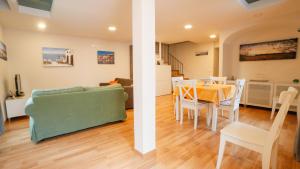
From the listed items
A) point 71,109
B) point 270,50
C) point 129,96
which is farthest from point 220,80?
point 71,109

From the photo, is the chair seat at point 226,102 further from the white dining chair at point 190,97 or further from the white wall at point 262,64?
the white wall at point 262,64

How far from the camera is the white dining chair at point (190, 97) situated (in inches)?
112

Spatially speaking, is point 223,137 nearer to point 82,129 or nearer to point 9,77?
point 82,129

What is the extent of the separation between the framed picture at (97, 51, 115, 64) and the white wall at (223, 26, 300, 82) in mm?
4097

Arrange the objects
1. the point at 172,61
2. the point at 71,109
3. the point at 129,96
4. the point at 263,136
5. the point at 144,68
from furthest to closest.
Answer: the point at 172,61
the point at 129,96
the point at 71,109
the point at 144,68
the point at 263,136

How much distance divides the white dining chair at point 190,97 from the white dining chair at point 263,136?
41.3 inches

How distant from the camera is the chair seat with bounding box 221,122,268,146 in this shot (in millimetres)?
1482

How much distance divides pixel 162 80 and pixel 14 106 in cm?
480

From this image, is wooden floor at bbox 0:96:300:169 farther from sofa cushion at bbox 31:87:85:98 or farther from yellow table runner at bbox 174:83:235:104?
sofa cushion at bbox 31:87:85:98

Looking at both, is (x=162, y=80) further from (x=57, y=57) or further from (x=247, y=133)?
(x=247, y=133)

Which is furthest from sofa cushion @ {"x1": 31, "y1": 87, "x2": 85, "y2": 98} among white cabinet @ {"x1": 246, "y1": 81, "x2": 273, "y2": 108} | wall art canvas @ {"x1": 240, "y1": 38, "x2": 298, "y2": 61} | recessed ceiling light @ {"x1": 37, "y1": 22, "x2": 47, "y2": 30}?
wall art canvas @ {"x1": 240, "y1": 38, "x2": 298, "y2": 61}

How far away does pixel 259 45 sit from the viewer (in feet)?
14.6

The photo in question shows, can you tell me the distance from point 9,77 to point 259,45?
7180 mm

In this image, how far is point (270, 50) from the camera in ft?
14.0
